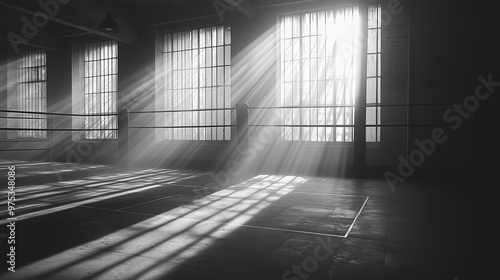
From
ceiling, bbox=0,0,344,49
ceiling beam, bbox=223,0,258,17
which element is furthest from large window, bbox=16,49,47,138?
ceiling beam, bbox=223,0,258,17

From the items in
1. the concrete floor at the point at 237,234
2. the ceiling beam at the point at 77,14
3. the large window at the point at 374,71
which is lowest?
the concrete floor at the point at 237,234

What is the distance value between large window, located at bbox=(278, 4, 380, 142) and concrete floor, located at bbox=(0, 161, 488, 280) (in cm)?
221

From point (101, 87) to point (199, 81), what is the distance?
2642 millimetres

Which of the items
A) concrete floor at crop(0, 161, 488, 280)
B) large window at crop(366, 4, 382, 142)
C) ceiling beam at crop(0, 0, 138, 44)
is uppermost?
ceiling beam at crop(0, 0, 138, 44)

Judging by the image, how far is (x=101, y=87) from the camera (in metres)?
7.97

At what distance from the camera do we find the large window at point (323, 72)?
548 cm

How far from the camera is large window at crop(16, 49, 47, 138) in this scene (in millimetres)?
8555

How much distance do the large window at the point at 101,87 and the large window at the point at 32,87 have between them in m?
1.25

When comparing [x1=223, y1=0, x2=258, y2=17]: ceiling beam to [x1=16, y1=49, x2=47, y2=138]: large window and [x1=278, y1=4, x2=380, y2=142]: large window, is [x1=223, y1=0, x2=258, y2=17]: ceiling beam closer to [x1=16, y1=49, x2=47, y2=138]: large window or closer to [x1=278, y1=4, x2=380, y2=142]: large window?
[x1=278, y1=4, x2=380, y2=142]: large window

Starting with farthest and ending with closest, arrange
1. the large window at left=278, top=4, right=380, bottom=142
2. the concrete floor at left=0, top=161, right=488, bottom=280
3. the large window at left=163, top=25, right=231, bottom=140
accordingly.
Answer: the large window at left=163, top=25, right=231, bottom=140 → the large window at left=278, top=4, right=380, bottom=142 → the concrete floor at left=0, top=161, right=488, bottom=280

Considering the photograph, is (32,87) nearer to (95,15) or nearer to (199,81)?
(95,15)

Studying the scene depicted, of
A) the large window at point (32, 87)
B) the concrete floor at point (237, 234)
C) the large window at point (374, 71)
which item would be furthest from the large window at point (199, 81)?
the large window at point (32, 87)

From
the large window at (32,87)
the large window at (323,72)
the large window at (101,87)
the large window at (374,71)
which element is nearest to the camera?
the large window at (374,71)

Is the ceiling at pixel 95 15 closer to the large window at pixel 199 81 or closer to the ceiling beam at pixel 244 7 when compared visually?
the ceiling beam at pixel 244 7
